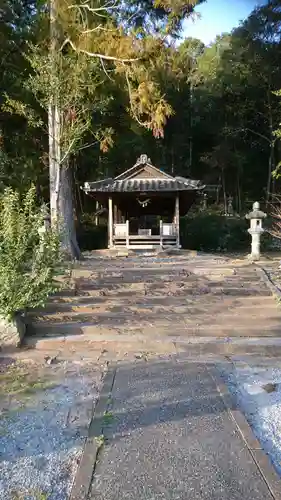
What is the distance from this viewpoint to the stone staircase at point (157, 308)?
4.85 meters

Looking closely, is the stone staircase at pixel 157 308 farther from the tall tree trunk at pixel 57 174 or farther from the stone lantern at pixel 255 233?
the stone lantern at pixel 255 233

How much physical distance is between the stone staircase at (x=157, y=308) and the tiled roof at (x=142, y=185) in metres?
6.78

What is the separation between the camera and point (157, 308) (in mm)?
5535

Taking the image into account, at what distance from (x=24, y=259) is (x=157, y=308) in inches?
76.4

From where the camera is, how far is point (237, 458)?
241 cm

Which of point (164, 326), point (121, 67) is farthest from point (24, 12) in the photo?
point (164, 326)

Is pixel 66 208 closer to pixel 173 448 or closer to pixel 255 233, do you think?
pixel 255 233

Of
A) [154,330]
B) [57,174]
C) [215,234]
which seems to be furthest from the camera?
[215,234]

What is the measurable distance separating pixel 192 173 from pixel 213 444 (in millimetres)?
24287

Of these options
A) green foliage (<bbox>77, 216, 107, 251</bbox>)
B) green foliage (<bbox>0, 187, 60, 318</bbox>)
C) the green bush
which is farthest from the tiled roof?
green foliage (<bbox>0, 187, 60, 318</bbox>)

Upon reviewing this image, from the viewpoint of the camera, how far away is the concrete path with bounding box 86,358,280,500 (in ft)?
7.00

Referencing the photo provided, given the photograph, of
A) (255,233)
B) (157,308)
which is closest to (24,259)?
(157,308)

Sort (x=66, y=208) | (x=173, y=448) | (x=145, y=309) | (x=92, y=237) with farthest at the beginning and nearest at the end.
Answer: (x=92, y=237) < (x=66, y=208) < (x=145, y=309) < (x=173, y=448)

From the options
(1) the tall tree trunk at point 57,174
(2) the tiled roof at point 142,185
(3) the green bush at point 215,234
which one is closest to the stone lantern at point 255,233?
(2) the tiled roof at point 142,185
